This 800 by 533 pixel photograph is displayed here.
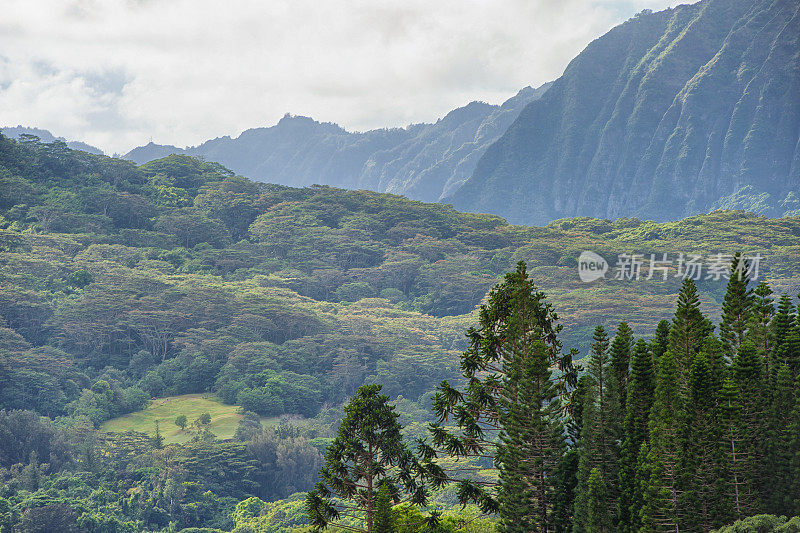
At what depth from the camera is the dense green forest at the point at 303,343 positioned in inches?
743

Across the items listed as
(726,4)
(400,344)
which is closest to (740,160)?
(726,4)

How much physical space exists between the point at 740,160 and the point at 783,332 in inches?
6001

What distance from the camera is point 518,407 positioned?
19281 mm

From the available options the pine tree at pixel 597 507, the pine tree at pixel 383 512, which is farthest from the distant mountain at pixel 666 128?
the pine tree at pixel 383 512

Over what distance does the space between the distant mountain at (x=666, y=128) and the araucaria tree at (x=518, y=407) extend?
146448 mm

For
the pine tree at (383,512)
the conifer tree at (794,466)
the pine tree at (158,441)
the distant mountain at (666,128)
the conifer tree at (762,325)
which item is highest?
the distant mountain at (666,128)

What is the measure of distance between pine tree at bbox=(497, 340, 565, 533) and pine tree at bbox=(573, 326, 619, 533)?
2.66 ft

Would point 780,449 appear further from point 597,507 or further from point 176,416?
point 176,416

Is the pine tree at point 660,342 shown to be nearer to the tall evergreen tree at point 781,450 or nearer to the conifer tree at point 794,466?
the tall evergreen tree at point 781,450

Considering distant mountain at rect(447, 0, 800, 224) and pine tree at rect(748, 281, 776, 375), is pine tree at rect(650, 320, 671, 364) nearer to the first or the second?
pine tree at rect(748, 281, 776, 375)

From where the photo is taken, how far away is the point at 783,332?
2041cm

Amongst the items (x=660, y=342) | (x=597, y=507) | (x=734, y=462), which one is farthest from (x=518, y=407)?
(x=734, y=462)

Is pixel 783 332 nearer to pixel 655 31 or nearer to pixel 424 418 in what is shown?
pixel 424 418

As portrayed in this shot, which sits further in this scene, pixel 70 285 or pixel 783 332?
pixel 70 285
